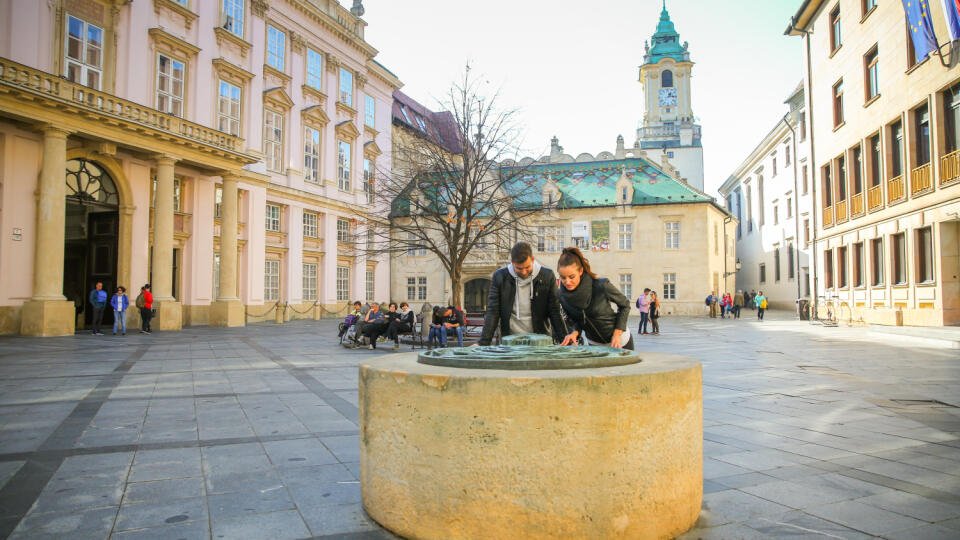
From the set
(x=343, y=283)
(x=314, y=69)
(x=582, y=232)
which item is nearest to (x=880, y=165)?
(x=582, y=232)

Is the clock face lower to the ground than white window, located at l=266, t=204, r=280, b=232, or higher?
higher

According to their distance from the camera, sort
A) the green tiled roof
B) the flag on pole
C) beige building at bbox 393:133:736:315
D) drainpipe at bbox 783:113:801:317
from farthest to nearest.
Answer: the green tiled roof
beige building at bbox 393:133:736:315
drainpipe at bbox 783:113:801:317
the flag on pole

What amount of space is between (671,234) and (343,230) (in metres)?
23.8

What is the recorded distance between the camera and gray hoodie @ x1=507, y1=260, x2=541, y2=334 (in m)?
5.02

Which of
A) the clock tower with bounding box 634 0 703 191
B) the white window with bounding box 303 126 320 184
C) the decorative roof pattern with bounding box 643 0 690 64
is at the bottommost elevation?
the white window with bounding box 303 126 320 184

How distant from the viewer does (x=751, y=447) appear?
17.3ft

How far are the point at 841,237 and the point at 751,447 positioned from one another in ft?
81.0

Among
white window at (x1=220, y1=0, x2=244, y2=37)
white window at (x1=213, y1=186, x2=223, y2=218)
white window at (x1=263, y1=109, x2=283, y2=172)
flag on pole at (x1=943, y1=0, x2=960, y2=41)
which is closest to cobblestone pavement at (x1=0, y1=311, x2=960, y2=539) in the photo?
flag on pole at (x1=943, y1=0, x2=960, y2=41)

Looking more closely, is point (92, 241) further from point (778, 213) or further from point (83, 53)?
point (778, 213)

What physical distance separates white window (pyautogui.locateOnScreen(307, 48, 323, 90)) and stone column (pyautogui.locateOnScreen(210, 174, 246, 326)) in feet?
37.5

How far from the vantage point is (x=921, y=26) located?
57.3 feet

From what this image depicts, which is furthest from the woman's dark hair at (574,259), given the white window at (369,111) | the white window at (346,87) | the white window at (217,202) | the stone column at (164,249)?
the white window at (369,111)

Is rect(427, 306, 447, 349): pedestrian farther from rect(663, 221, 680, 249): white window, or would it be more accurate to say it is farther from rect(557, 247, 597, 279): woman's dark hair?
rect(663, 221, 680, 249): white window

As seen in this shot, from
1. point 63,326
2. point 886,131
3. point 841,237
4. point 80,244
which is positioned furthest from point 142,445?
point 841,237
